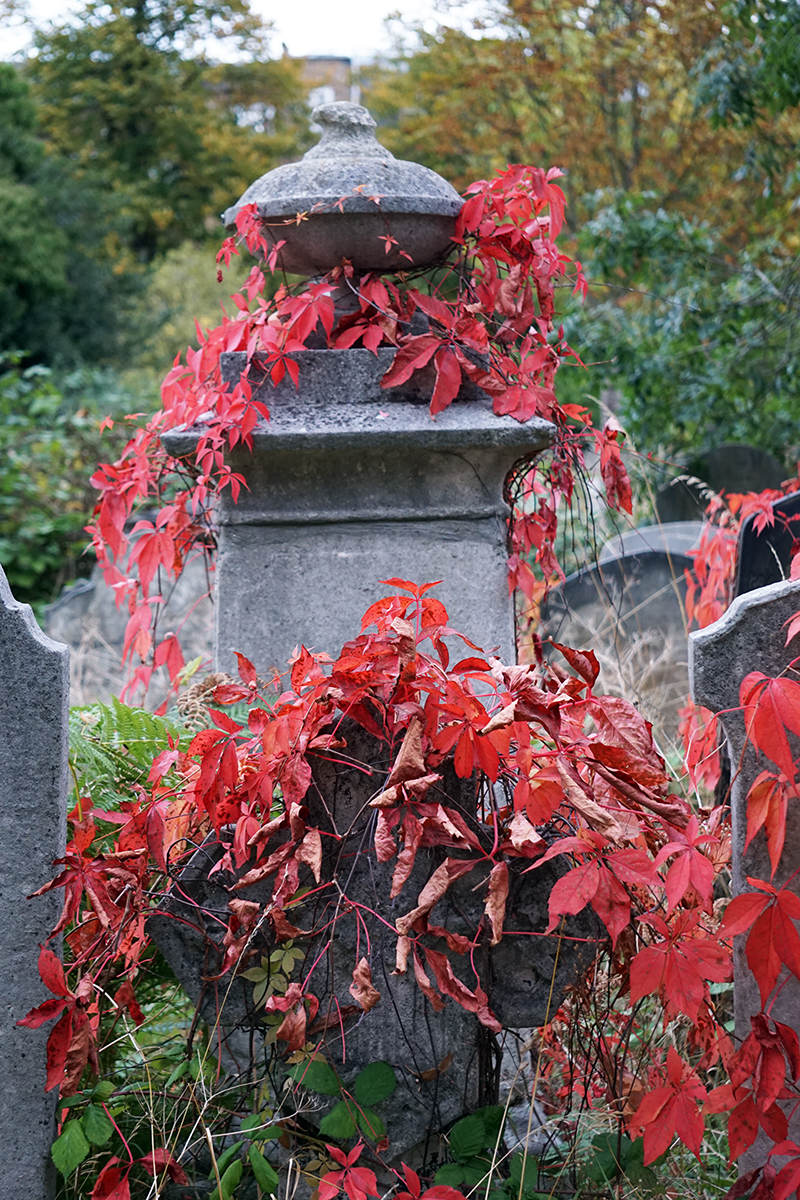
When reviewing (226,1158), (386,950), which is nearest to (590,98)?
(386,950)

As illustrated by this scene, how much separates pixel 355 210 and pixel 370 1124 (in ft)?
5.33

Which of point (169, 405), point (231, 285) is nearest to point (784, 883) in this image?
point (169, 405)

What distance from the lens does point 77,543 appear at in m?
6.37

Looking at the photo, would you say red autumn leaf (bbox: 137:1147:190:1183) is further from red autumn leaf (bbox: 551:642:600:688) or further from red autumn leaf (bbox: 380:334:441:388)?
red autumn leaf (bbox: 380:334:441:388)

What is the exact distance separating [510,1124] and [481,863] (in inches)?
19.7

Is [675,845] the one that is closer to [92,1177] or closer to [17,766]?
[17,766]

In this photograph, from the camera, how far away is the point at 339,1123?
1388 millimetres

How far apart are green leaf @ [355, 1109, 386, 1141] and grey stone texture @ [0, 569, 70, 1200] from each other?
47 cm

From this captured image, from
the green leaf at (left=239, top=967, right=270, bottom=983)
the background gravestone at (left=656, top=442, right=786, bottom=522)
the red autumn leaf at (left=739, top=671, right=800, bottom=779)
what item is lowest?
the background gravestone at (left=656, top=442, right=786, bottom=522)

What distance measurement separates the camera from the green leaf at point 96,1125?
142 cm

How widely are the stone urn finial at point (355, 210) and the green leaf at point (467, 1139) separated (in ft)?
5.08

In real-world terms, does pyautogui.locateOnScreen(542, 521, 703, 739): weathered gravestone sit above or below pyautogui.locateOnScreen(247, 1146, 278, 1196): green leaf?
below

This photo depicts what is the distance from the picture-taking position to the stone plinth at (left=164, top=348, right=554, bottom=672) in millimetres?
2012

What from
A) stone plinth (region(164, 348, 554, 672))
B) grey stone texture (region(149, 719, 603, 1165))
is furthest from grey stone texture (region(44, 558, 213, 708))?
grey stone texture (region(149, 719, 603, 1165))
